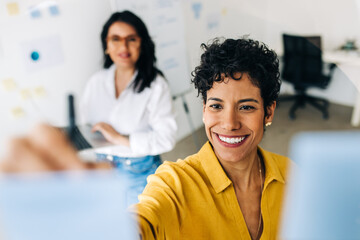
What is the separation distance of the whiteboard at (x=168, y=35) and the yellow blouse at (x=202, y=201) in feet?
4.94

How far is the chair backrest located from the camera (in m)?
3.14

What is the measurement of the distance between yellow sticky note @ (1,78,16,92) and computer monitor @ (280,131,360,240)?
1.63m

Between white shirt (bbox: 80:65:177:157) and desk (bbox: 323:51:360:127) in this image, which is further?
desk (bbox: 323:51:360:127)

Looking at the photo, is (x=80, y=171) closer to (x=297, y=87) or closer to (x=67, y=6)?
(x=67, y=6)

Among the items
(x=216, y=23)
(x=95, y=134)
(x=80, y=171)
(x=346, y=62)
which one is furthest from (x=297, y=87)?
(x=80, y=171)

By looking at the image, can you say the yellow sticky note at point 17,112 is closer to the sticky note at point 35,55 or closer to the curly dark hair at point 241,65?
the sticky note at point 35,55

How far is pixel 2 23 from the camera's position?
145 centimetres

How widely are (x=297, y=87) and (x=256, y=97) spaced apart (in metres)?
2.97

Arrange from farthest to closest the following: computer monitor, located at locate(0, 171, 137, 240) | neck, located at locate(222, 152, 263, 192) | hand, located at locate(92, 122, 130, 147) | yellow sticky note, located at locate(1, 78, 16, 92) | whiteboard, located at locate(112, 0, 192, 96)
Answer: whiteboard, located at locate(112, 0, 192, 96) → yellow sticky note, located at locate(1, 78, 16, 92) → hand, located at locate(92, 122, 130, 147) → neck, located at locate(222, 152, 263, 192) → computer monitor, located at locate(0, 171, 137, 240)

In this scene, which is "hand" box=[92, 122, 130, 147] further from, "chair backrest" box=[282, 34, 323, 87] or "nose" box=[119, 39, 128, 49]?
"chair backrest" box=[282, 34, 323, 87]

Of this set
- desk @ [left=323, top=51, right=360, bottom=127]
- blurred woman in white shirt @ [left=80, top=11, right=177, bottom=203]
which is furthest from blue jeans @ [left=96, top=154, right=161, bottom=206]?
desk @ [left=323, top=51, right=360, bottom=127]

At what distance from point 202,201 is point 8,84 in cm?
127

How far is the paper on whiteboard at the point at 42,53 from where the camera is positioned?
153cm

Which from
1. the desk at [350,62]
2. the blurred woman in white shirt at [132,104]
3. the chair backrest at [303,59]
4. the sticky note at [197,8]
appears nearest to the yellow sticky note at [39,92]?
the blurred woman in white shirt at [132,104]
